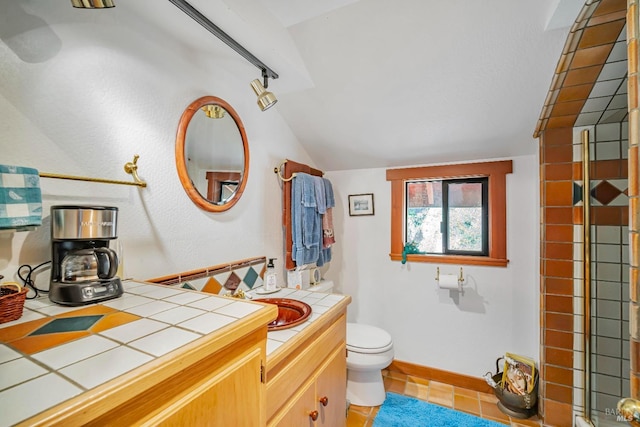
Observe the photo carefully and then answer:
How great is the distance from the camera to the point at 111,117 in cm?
102

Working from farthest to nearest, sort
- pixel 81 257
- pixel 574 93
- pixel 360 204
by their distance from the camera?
pixel 360 204
pixel 574 93
pixel 81 257

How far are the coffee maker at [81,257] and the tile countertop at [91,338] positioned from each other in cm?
5

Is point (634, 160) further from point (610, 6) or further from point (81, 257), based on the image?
point (81, 257)

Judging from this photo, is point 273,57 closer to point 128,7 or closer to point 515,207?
point 128,7

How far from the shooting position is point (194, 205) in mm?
1318

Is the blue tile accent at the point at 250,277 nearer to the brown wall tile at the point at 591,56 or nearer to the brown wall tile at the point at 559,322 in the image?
the brown wall tile at the point at 559,322

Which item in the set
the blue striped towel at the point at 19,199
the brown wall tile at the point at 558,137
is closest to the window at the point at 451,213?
the brown wall tile at the point at 558,137

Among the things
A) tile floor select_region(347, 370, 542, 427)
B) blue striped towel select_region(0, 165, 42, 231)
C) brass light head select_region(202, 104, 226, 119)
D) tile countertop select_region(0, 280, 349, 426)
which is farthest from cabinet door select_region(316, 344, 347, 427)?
brass light head select_region(202, 104, 226, 119)

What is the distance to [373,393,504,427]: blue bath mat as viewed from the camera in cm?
174

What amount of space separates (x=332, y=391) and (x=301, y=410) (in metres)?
0.27

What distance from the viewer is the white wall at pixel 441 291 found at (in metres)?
1.96

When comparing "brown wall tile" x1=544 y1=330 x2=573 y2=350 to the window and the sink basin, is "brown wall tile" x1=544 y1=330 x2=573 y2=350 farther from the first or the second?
the sink basin

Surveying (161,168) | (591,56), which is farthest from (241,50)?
(591,56)

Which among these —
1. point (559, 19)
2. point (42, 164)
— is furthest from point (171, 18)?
point (559, 19)
